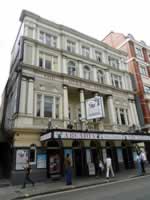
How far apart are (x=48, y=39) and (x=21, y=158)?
13014mm

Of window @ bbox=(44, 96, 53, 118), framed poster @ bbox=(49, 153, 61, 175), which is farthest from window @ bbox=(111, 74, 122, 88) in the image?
framed poster @ bbox=(49, 153, 61, 175)

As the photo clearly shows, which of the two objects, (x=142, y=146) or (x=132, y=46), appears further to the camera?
(x=132, y=46)

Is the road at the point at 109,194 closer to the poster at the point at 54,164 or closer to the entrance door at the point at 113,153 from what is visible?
the poster at the point at 54,164

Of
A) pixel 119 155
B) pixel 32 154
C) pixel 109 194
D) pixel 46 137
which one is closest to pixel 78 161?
pixel 32 154

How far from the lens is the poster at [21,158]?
1166 cm

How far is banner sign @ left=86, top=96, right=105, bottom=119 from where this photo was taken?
14.6 meters

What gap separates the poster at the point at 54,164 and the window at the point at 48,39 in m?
11.8

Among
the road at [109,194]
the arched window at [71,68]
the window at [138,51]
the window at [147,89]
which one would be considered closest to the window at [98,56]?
the arched window at [71,68]

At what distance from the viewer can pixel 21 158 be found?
39.0ft

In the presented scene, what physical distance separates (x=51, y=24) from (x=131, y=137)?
15.2m

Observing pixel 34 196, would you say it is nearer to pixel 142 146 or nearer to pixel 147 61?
pixel 142 146

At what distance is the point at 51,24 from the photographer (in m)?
18.6

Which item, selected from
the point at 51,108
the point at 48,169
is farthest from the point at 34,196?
the point at 51,108

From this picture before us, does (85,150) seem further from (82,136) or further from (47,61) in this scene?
(47,61)
